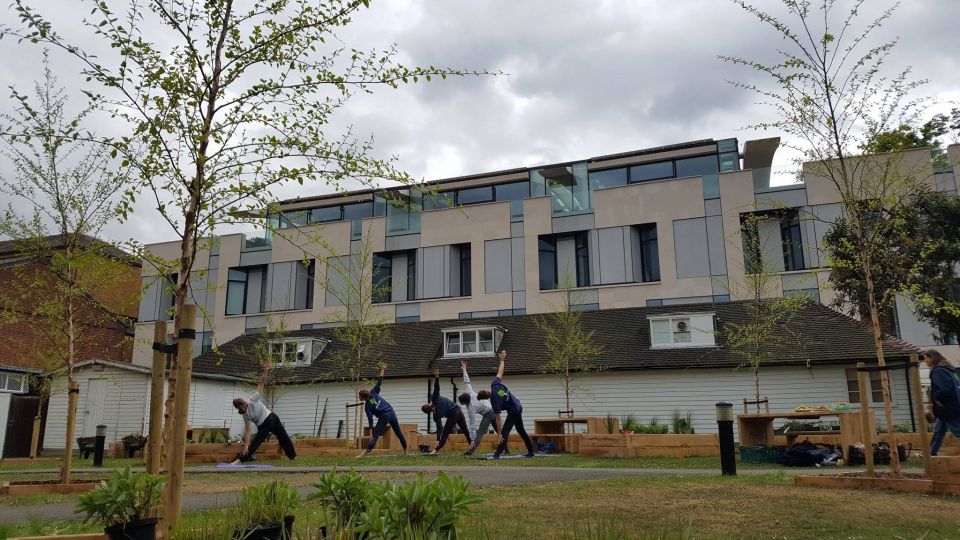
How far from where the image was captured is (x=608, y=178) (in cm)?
4119

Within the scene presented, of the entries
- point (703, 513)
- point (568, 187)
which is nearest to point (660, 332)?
point (568, 187)

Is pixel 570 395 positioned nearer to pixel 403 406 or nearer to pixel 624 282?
pixel 403 406

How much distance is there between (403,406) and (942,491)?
2342 centimetres

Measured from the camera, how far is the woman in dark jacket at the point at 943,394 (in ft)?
33.7

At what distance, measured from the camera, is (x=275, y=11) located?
671 centimetres

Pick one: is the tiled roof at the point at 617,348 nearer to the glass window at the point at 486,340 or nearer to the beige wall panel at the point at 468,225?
the glass window at the point at 486,340

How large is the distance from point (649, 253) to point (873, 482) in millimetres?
31296

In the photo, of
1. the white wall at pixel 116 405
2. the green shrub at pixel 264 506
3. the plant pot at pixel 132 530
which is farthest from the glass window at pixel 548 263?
the plant pot at pixel 132 530

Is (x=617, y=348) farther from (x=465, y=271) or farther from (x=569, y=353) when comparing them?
(x=465, y=271)

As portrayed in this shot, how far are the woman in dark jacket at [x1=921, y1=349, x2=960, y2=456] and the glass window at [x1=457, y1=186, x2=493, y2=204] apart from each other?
3464 cm

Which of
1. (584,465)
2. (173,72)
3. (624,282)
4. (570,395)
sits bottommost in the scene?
(584,465)

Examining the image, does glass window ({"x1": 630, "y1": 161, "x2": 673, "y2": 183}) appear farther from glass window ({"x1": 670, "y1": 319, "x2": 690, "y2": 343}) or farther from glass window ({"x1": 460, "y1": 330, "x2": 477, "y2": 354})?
glass window ({"x1": 460, "y1": 330, "x2": 477, "y2": 354})

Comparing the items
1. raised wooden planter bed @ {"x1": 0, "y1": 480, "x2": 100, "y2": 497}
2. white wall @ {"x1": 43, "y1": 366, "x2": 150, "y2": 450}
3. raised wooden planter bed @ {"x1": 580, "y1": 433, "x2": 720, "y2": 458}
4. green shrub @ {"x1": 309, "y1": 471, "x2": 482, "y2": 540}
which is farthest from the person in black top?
white wall @ {"x1": 43, "y1": 366, "x2": 150, "y2": 450}

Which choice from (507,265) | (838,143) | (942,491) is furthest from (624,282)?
(942,491)
